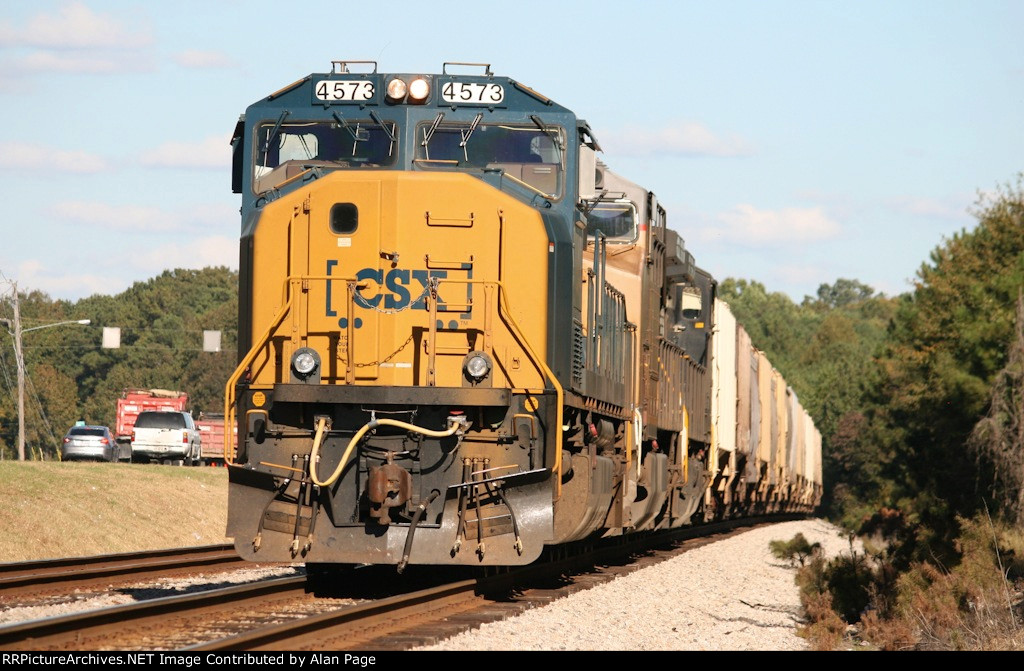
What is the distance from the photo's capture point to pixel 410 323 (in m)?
11.3

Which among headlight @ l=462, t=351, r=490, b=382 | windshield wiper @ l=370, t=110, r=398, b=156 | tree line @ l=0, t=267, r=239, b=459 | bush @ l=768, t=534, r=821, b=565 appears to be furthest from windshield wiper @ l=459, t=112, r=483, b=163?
tree line @ l=0, t=267, r=239, b=459

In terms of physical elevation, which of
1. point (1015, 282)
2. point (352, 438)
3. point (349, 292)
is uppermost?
point (1015, 282)

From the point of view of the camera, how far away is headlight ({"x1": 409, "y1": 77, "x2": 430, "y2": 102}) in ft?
38.6

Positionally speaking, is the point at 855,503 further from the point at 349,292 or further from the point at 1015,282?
the point at 349,292

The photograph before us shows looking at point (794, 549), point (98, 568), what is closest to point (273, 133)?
point (98, 568)

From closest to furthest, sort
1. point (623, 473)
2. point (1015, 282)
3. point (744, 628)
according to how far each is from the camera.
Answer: point (744, 628) < point (623, 473) < point (1015, 282)

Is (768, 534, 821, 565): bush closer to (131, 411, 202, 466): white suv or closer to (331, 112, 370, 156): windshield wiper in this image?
(331, 112, 370, 156): windshield wiper

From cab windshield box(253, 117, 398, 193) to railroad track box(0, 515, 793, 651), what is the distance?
3.68 meters

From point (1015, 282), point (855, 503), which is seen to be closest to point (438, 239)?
point (1015, 282)

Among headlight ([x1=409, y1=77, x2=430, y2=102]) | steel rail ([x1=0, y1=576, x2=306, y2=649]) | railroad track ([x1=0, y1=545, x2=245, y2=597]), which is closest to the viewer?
steel rail ([x1=0, y1=576, x2=306, y2=649])

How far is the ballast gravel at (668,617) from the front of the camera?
31.3 ft

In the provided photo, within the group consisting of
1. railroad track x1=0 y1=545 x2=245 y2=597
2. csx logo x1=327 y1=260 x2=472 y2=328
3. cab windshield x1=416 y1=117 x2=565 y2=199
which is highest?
cab windshield x1=416 y1=117 x2=565 y2=199
